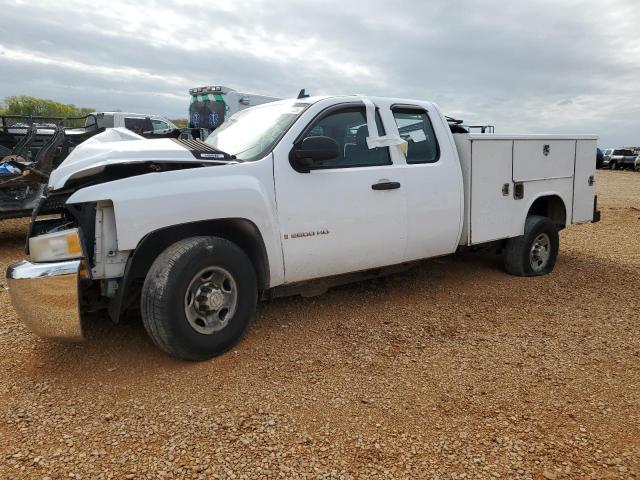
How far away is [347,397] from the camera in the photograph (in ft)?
10.3

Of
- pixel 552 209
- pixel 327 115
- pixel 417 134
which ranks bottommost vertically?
pixel 552 209

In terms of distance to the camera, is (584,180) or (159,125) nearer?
(584,180)

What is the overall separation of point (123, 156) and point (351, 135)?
1860mm

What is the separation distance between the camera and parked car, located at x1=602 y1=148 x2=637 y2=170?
36.9 meters

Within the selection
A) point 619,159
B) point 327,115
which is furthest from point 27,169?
point 619,159

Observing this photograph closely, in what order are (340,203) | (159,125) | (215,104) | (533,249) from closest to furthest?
(340,203) < (533,249) < (215,104) < (159,125)

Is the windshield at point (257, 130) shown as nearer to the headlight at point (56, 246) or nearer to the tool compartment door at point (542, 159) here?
the headlight at point (56, 246)

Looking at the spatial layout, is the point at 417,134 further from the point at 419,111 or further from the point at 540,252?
the point at 540,252

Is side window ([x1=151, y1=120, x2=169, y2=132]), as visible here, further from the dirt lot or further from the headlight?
the headlight

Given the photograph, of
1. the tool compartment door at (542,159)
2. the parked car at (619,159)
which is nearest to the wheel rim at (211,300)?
the tool compartment door at (542,159)

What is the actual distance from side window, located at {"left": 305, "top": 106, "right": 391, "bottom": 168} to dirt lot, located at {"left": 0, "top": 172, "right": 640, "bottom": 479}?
1.34m

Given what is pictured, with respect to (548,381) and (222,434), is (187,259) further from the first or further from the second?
(548,381)

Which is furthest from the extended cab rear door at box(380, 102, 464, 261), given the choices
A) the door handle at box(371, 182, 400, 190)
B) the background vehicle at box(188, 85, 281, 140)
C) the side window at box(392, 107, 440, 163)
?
the background vehicle at box(188, 85, 281, 140)

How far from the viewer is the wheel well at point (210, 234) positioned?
3.40m
